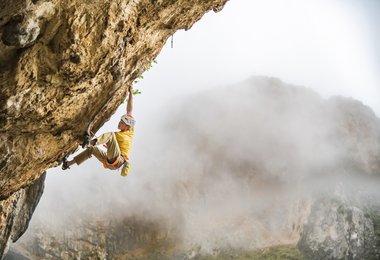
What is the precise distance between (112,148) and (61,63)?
4.03 metres

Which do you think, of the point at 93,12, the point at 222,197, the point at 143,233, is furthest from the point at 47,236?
the point at 93,12

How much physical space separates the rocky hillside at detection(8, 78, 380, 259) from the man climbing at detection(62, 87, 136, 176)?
41.1 m

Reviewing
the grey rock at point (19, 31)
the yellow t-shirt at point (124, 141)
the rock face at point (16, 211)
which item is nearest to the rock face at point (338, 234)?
the rock face at point (16, 211)

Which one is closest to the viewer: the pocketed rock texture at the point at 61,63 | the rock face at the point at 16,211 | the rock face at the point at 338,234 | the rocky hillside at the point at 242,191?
the pocketed rock texture at the point at 61,63

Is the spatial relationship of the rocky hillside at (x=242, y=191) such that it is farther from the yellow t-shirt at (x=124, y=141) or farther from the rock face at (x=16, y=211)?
the yellow t-shirt at (x=124, y=141)

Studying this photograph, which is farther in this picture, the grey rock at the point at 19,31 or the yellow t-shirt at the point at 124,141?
the yellow t-shirt at the point at 124,141

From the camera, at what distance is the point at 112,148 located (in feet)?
38.6

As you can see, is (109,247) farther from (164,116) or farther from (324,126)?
(324,126)

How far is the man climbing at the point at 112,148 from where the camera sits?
1162 cm

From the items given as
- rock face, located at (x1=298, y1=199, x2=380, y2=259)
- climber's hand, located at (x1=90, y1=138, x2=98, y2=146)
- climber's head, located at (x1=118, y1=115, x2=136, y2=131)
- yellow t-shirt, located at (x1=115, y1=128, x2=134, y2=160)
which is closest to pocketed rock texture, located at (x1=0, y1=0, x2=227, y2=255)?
climber's hand, located at (x1=90, y1=138, x2=98, y2=146)

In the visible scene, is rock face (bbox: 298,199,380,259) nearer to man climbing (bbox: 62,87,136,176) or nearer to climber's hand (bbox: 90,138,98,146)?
man climbing (bbox: 62,87,136,176)

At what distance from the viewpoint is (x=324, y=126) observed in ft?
228

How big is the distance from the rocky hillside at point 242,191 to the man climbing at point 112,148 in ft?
135

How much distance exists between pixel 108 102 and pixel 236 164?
55.0 m
